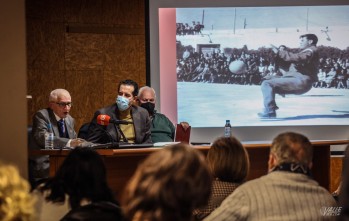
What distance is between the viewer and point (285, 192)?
2.93m

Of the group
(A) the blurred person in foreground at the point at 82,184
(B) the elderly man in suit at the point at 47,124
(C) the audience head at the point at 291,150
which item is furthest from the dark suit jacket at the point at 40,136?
(C) the audience head at the point at 291,150

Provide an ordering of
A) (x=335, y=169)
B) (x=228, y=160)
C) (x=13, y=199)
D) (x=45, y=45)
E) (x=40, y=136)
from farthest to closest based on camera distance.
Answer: (x=335, y=169) → (x=45, y=45) → (x=40, y=136) → (x=228, y=160) → (x=13, y=199)

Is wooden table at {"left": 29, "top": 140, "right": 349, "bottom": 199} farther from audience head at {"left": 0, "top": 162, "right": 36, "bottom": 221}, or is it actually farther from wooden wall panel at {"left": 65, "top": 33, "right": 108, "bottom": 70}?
audience head at {"left": 0, "top": 162, "right": 36, "bottom": 221}

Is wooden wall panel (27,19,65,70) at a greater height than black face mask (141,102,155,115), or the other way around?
wooden wall panel (27,19,65,70)

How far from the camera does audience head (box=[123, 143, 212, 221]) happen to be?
183cm

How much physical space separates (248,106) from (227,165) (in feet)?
13.7

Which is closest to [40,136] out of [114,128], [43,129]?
[43,129]

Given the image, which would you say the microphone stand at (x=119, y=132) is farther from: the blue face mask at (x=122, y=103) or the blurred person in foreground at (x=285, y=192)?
the blurred person in foreground at (x=285, y=192)

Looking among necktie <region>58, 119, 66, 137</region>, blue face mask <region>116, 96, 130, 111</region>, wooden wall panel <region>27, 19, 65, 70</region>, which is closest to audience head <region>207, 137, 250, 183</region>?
blue face mask <region>116, 96, 130, 111</region>

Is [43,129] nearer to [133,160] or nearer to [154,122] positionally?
[133,160]

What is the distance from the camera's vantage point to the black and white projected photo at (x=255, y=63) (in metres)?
7.41

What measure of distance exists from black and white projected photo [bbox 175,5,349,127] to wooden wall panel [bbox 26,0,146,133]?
58cm

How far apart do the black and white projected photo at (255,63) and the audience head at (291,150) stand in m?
4.38

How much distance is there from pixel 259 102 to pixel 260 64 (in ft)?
1.48
